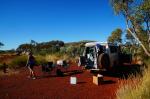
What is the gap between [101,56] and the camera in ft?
54.4

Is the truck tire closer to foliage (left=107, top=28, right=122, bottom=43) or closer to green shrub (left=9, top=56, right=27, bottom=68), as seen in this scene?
green shrub (left=9, top=56, right=27, bottom=68)

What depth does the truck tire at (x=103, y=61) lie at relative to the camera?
654 inches

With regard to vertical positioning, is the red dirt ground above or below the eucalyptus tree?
below

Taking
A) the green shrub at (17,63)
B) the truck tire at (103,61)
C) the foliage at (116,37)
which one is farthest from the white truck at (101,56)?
the foliage at (116,37)

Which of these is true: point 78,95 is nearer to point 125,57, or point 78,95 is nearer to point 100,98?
point 100,98

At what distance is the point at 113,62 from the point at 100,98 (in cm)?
733

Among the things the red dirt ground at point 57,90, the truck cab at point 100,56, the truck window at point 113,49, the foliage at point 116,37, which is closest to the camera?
the red dirt ground at point 57,90

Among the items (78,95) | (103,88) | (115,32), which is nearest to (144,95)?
(78,95)

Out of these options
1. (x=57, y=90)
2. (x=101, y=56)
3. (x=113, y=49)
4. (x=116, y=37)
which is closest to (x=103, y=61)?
(x=101, y=56)

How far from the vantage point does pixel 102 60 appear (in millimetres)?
16641

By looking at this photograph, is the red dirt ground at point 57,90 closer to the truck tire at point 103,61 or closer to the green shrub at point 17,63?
the truck tire at point 103,61

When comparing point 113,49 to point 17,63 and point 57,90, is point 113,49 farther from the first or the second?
point 17,63

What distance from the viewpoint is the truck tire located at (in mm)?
16609

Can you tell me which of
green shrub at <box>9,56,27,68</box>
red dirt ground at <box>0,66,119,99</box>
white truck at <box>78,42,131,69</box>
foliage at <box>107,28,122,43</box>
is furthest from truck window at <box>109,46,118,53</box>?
foliage at <box>107,28,122,43</box>
